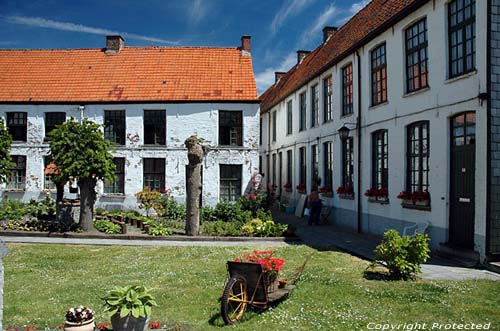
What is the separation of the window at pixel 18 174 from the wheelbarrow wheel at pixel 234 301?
18.9 m

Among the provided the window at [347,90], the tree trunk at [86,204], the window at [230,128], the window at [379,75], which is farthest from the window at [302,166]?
the tree trunk at [86,204]

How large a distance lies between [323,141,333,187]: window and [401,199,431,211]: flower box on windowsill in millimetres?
6539

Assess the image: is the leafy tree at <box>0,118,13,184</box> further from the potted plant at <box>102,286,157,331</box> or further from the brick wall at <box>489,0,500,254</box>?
the brick wall at <box>489,0,500,254</box>

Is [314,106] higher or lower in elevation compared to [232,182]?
higher

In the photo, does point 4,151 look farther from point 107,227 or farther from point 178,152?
point 178,152

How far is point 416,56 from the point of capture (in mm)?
13109

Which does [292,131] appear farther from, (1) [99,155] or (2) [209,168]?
(1) [99,155]

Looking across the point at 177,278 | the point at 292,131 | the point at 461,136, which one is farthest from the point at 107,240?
the point at 292,131

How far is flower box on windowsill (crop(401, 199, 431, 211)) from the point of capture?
1202cm

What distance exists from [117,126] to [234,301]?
17.1 meters

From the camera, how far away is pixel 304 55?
31594 millimetres

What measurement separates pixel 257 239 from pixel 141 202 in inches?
315

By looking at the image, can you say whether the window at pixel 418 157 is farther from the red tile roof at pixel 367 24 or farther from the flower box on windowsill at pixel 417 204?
the red tile roof at pixel 367 24

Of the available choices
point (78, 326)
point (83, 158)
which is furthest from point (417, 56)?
point (78, 326)
